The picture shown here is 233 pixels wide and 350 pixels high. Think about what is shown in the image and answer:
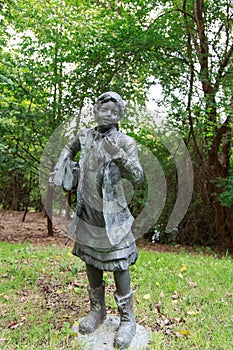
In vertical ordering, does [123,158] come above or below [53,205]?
above

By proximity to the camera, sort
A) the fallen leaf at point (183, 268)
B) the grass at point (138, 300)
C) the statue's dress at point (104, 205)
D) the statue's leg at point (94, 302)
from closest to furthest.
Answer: the statue's dress at point (104, 205), the statue's leg at point (94, 302), the grass at point (138, 300), the fallen leaf at point (183, 268)

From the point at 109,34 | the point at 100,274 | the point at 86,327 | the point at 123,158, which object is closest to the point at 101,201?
the point at 123,158

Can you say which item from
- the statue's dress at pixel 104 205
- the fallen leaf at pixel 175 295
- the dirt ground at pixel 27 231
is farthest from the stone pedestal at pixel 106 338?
the dirt ground at pixel 27 231

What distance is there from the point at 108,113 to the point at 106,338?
6.02 ft

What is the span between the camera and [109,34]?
21.3 ft

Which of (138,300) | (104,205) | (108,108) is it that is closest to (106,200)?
(104,205)

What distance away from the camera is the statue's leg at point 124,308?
2.79 meters

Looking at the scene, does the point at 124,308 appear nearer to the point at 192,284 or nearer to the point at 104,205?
the point at 104,205

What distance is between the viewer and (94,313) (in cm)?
308

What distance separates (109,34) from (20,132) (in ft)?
8.58

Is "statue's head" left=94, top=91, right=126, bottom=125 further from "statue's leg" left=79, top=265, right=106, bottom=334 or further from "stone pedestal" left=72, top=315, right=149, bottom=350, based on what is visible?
"stone pedestal" left=72, top=315, right=149, bottom=350

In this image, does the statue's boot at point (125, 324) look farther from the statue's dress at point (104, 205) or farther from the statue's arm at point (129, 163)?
the statue's arm at point (129, 163)

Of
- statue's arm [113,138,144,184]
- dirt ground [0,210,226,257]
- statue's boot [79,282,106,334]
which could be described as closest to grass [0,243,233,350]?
statue's boot [79,282,106,334]

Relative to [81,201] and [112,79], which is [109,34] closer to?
[112,79]
